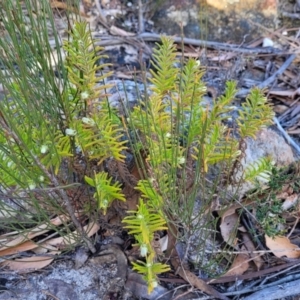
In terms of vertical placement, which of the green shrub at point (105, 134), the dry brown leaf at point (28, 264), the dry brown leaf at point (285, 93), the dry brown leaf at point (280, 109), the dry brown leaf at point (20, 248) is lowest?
the dry brown leaf at point (28, 264)

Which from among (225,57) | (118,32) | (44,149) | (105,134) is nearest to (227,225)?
(105,134)

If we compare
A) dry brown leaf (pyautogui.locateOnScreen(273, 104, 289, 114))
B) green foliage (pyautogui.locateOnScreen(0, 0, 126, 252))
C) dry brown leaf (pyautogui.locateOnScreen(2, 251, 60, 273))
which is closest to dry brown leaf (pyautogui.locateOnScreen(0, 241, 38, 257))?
dry brown leaf (pyautogui.locateOnScreen(2, 251, 60, 273))

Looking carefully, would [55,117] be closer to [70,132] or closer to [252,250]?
[70,132]

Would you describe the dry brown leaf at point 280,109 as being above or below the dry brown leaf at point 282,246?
above

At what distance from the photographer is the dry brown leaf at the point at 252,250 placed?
54.8 inches

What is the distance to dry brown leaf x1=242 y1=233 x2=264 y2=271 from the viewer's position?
139 cm

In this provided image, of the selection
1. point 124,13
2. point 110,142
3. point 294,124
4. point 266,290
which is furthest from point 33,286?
point 124,13

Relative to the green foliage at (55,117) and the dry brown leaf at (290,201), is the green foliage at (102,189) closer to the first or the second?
the green foliage at (55,117)

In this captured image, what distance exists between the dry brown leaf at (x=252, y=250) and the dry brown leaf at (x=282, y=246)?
5 centimetres

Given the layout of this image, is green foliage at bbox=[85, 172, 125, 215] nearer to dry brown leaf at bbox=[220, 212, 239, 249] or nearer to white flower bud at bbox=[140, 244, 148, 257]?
white flower bud at bbox=[140, 244, 148, 257]

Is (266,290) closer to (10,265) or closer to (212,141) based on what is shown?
(212,141)

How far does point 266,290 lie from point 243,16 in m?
1.45

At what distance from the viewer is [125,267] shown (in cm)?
137

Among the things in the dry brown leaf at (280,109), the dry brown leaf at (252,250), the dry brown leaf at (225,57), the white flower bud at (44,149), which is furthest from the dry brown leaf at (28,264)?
the dry brown leaf at (225,57)
